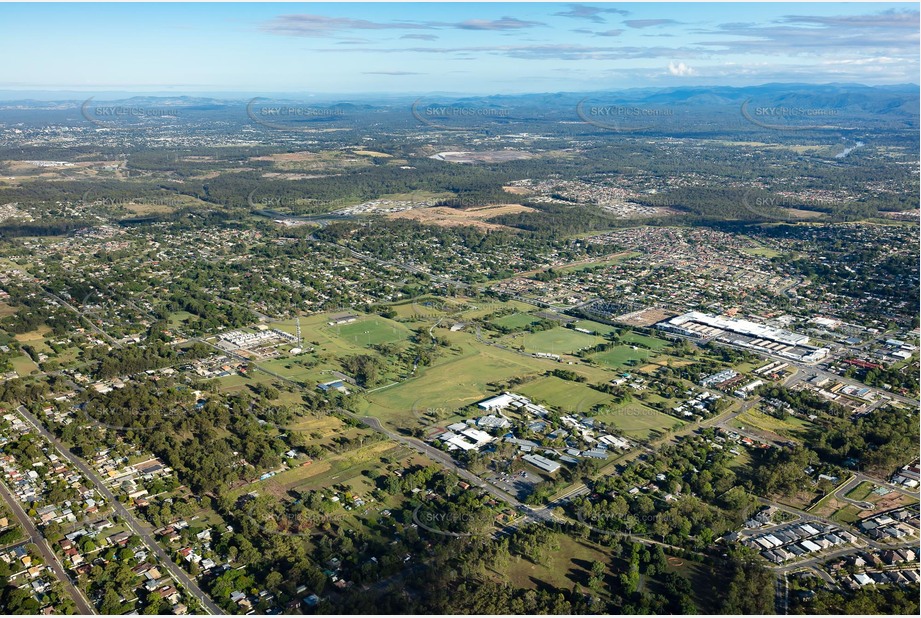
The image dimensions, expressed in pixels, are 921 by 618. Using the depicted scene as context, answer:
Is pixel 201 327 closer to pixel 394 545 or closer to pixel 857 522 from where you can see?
pixel 394 545

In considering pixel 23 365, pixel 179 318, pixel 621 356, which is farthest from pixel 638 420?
pixel 23 365

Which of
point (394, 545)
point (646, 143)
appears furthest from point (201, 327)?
point (646, 143)

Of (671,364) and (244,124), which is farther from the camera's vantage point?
(244,124)

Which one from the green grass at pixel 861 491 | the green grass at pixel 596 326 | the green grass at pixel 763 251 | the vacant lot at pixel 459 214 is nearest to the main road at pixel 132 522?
the green grass at pixel 861 491

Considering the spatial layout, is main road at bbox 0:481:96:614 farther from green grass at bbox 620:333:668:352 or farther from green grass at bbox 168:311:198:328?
green grass at bbox 620:333:668:352

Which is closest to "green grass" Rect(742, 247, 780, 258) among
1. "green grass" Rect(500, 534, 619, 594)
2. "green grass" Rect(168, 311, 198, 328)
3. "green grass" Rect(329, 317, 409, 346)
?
"green grass" Rect(329, 317, 409, 346)

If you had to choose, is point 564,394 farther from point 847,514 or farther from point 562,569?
point 562,569

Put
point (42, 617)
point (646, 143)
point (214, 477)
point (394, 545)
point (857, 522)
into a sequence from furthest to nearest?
point (646, 143) → point (214, 477) → point (857, 522) → point (394, 545) → point (42, 617)
